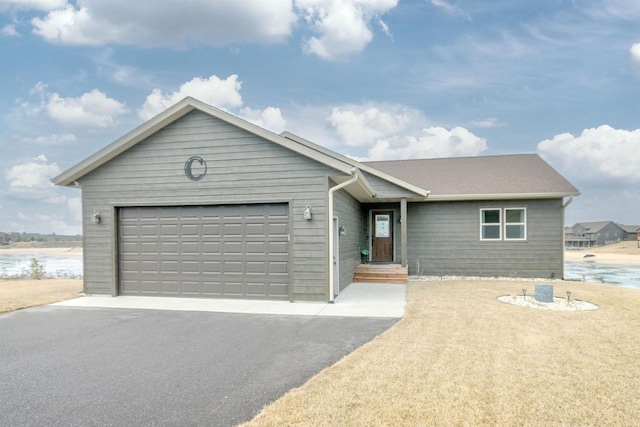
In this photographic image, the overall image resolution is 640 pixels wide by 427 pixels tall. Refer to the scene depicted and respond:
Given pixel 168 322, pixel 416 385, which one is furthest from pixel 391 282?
pixel 416 385

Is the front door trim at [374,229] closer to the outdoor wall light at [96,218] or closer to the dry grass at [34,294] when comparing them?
the outdoor wall light at [96,218]

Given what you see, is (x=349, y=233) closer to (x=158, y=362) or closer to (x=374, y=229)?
(x=374, y=229)

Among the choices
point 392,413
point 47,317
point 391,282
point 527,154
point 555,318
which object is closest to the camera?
point 392,413

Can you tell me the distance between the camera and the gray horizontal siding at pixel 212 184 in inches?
332

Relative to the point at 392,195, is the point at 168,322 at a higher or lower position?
lower

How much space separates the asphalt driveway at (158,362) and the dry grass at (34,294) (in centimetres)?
135

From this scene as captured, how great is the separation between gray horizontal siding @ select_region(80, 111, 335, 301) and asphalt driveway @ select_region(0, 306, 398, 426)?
190cm

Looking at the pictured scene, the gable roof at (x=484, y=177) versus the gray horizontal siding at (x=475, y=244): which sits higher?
the gable roof at (x=484, y=177)

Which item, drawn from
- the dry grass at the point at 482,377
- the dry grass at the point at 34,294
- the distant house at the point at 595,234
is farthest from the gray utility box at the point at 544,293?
the distant house at the point at 595,234

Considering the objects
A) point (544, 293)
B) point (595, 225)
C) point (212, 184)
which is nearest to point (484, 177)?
point (544, 293)

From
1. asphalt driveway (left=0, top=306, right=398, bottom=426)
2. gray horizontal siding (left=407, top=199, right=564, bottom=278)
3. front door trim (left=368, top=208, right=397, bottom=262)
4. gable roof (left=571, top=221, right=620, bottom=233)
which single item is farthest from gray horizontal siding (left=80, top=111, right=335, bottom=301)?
gable roof (left=571, top=221, right=620, bottom=233)

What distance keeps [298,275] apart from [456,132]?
55.7ft

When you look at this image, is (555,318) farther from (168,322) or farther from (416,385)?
(168,322)

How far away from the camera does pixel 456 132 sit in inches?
861
